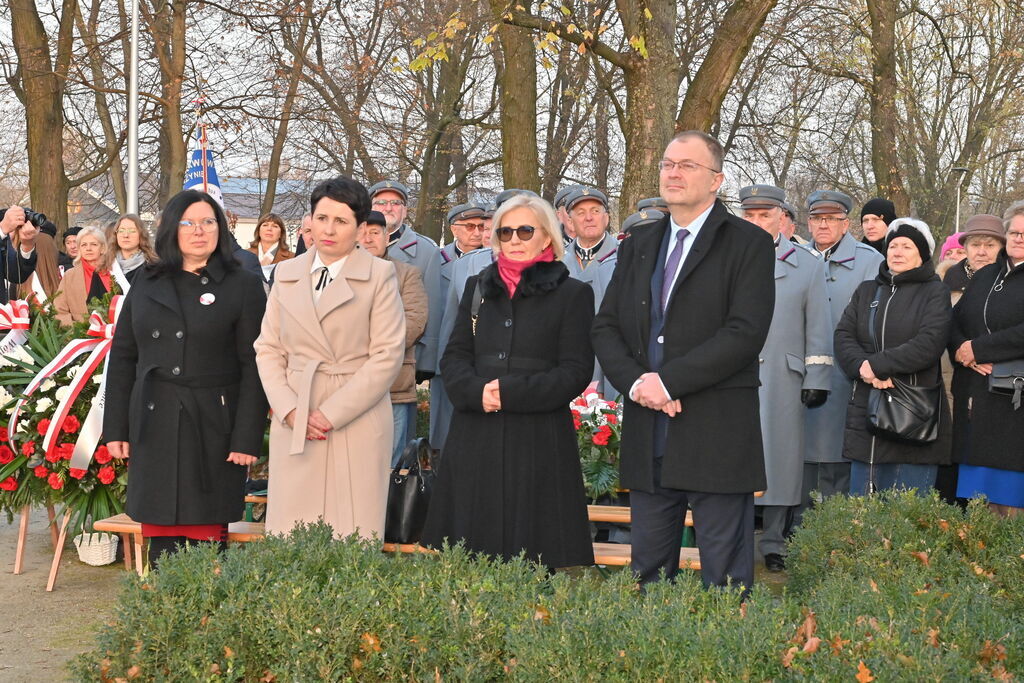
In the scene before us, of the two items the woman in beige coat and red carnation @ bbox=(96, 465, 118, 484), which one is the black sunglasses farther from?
red carnation @ bbox=(96, 465, 118, 484)

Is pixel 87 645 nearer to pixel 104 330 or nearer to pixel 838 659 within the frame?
pixel 104 330

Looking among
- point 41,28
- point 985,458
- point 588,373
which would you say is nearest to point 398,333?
point 588,373

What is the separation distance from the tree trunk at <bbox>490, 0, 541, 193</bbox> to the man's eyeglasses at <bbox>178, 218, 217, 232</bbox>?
9.01m

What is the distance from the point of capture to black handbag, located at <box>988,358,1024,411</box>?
6754 millimetres

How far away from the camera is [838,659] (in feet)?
11.1

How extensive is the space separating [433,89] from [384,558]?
26.7 meters

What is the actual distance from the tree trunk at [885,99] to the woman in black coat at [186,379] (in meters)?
18.6

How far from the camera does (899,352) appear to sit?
276 inches

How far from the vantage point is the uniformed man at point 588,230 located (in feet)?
28.8

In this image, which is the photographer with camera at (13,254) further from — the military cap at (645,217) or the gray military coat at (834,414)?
the gray military coat at (834,414)

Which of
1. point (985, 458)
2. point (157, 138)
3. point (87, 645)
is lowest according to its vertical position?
point (87, 645)

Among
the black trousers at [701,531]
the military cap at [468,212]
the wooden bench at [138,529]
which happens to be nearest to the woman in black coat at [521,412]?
the black trousers at [701,531]

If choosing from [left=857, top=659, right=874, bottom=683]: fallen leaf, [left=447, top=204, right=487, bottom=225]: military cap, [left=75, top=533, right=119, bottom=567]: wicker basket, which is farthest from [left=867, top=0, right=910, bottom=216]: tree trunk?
[left=857, top=659, right=874, bottom=683]: fallen leaf

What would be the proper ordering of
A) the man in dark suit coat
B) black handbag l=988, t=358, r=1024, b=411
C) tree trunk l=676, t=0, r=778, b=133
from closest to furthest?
the man in dark suit coat < black handbag l=988, t=358, r=1024, b=411 < tree trunk l=676, t=0, r=778, b=133
